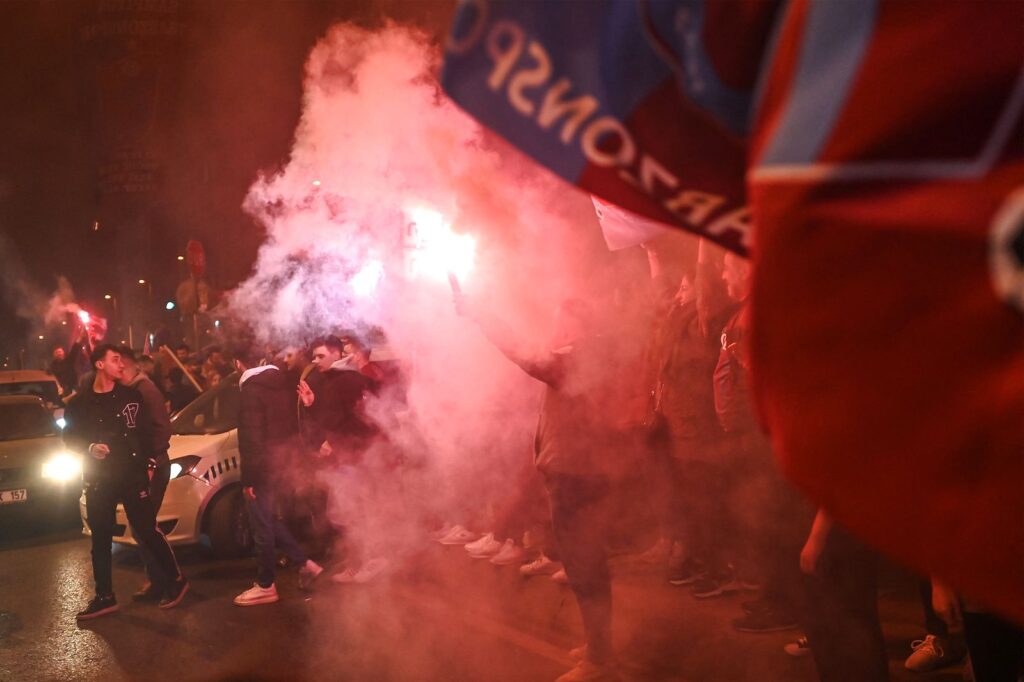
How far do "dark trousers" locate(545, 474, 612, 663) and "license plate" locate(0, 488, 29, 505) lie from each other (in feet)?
27.4

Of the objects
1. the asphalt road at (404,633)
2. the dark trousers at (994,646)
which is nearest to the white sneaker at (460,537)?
the asphalt road at (404,633)

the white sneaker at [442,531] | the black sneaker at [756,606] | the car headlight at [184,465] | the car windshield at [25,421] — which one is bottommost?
the black sneaker at [756,606]

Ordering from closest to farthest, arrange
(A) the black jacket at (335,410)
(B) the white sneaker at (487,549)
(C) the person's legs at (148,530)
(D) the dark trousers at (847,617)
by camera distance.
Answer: (D) the dark trousers at (847,617)
(C) the person's legs at (148,530)
(A) the black jacket at (335,410)
(B) the white sneaker at (487,549)

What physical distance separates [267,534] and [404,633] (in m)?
1.97

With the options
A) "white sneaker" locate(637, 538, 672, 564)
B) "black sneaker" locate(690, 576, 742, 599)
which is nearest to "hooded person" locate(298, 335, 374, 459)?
"white sneaker" locate(637, 538, 672, 564)

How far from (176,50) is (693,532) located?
11.4 metres

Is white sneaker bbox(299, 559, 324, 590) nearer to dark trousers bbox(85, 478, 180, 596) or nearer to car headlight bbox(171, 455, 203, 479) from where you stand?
dark trousers bbox(85, 478, 180, 596)

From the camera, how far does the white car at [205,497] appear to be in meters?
8.47

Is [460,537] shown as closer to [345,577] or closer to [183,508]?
[345,577]

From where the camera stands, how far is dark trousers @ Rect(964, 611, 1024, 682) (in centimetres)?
301

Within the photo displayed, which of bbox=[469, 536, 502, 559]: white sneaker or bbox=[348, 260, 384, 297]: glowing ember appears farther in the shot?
bbox=[469, 536, 502, 559]: white sneaker

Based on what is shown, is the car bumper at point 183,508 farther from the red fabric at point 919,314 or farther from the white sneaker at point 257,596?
the red fabric at point 919,314

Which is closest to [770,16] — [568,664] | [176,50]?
[568,664]

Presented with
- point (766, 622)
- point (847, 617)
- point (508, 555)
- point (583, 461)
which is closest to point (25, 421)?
point (508, 555)
